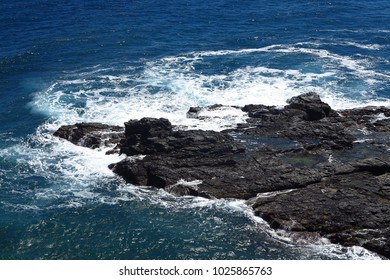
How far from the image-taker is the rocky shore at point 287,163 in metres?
→ 48.8

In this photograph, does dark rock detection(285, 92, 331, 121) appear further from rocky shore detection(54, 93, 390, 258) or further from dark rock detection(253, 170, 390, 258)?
dark rock detection(253, 170, 390, 258)

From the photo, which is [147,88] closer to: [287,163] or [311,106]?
[311,106]

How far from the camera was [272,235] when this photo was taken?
48.2 metres

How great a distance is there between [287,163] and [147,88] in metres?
36.2

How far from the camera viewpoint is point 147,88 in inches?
3359

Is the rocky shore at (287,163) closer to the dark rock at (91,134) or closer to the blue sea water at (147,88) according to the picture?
the dark rock at (91,134)

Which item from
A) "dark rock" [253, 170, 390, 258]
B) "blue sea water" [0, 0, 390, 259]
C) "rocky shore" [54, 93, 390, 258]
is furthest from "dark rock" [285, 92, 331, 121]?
"dark rock" [253, 170, 390, 258]

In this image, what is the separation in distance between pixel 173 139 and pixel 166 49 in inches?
1800

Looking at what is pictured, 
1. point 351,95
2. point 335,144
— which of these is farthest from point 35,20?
point 335,144

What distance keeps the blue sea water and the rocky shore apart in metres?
1.79

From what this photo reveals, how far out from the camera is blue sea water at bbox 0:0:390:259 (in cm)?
4897

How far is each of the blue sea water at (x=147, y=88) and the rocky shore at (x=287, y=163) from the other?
1791 millimetres

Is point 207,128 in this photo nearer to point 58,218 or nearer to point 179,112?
point 179,112

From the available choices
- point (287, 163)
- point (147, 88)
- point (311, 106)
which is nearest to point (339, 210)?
point (287, 163)
